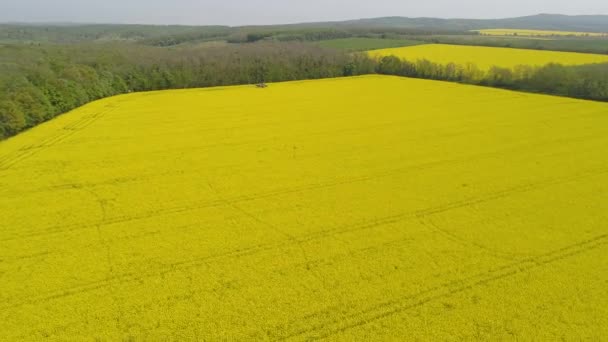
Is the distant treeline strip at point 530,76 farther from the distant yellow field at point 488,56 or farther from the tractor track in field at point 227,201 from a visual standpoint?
the tractor track in field at point 227,201

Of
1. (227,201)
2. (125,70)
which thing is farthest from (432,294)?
(125,70)

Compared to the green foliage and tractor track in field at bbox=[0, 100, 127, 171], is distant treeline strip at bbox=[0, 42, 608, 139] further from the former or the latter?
tractor track in field at bbox=[0, 100, 127, 171]

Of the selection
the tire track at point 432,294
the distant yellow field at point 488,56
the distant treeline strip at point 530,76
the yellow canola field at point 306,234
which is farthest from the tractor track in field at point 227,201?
the distant yellow field at point 488,56

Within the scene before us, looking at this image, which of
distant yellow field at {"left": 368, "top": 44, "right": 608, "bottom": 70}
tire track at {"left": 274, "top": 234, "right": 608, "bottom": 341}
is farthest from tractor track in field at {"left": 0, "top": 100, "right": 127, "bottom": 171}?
distant yellow field at {"left": 368, "top": 44, "right": 608, "bottom": 70}

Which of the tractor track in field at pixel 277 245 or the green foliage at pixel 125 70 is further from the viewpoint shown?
the green foliage at pixel 125 70

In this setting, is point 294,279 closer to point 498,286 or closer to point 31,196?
point 498,286

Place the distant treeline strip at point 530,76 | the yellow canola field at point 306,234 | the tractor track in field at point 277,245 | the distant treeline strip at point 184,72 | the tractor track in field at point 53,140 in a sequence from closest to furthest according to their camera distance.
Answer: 1. the yellow canola field at point 306,234
2. the tractor track in field at point 277,245
3. the tractor track in field at point 53,140
4. the distant treeline strip at point 184,72
5. the distant treeline strip at point 530,76
